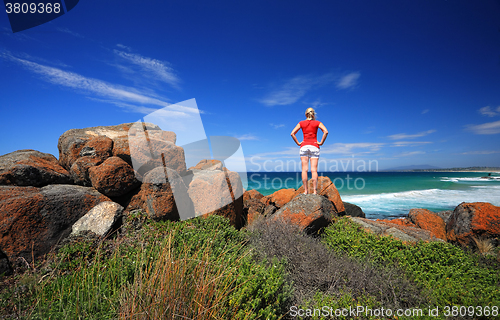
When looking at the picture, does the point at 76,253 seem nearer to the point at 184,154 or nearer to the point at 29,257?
the point at 29,257

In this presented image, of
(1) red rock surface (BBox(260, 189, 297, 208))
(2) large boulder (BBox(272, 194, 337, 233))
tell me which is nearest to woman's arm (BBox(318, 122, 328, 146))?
(2) large boulder (BBox(272, 194, 337, 233))

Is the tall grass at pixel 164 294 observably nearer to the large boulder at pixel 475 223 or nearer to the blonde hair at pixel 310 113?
the blonde hair at pixel 310 113

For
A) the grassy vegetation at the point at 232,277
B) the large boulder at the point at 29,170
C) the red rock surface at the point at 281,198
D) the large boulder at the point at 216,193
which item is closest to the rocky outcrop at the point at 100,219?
the grassy vegetation at the point at 232,277

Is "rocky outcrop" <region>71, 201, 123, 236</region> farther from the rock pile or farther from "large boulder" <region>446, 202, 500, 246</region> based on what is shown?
"large boulder" <region>446, 202, 500, 246</region>

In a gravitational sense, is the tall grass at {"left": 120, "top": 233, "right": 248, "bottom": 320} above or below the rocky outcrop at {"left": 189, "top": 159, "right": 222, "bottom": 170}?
below

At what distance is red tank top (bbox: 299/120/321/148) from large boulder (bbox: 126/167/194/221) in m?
4.45

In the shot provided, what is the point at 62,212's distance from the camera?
5.26 meters

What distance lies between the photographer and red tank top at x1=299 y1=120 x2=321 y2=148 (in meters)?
7.67

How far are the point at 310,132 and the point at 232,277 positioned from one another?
565cm

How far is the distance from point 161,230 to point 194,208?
120 centimetres

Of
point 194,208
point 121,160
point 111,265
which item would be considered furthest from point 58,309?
point 121,160

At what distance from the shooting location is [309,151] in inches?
306

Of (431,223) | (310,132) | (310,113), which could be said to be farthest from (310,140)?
(431,223)

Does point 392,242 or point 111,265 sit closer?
point 111,265
